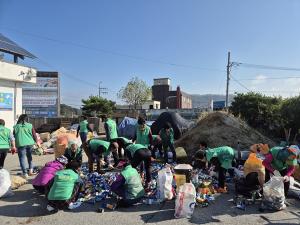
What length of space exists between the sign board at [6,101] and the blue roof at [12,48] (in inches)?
98.9

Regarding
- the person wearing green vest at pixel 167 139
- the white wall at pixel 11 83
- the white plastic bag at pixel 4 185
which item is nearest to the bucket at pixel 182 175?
the person wearing green vest at pixel 167 139

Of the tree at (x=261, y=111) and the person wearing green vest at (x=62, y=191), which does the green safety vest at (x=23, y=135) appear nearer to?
the person wearing green vest at (x=62, y=191)

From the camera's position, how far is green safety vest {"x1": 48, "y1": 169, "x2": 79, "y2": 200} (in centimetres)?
613

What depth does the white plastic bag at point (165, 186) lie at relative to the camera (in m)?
6.65

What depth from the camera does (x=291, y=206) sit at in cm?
663

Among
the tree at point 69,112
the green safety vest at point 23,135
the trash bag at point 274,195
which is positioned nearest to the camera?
the trash bag at point 274,195

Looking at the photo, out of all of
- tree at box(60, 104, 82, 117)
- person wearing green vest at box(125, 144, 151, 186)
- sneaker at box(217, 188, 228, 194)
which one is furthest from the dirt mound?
tree at box(60, 104, 82, 117)

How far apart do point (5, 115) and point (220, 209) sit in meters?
14.7

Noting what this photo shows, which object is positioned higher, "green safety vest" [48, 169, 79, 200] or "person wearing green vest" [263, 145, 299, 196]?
"person wearing green vest" [263, 145, 299, 196]

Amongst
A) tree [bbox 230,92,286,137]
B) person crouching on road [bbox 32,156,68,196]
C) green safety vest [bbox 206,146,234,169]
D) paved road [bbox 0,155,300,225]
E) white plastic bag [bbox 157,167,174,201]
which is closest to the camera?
paved road [bbox 0,155,300,225]

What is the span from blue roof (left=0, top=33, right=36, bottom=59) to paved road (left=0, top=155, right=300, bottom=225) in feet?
44.3

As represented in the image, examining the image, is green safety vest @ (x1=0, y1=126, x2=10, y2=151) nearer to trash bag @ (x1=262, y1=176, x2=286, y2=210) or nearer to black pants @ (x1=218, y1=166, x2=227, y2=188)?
black pants @ (x1=218, y1=166, x2=227, y2=188)

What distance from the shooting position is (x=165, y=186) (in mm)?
6680

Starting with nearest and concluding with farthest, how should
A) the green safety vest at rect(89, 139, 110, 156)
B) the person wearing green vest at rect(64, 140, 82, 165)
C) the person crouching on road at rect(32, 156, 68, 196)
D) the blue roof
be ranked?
the person crouching on road at rect(32, 156, 68, 196), the person wearing green vest at rect(64, 140, 82, 165), the green safety vest at rect(89, 139, 110, 156), the blue roof
